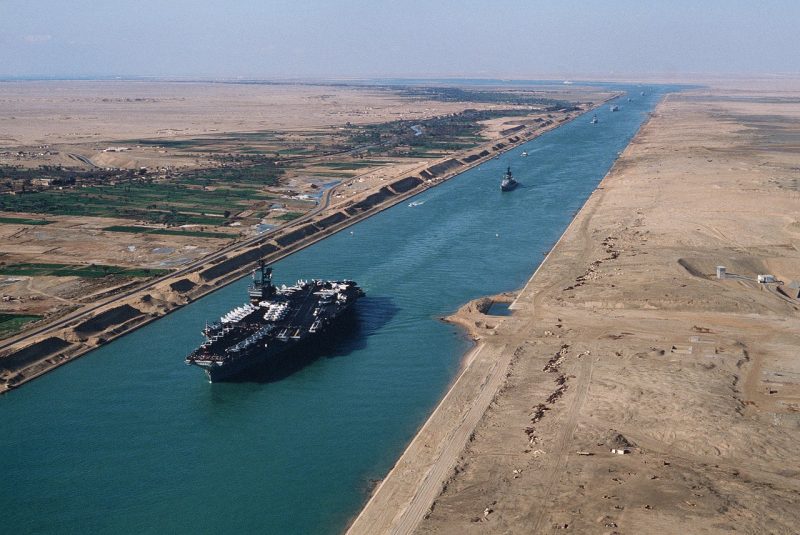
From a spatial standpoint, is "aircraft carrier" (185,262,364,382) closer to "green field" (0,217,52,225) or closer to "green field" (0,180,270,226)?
"green field" (0,180,270,226)

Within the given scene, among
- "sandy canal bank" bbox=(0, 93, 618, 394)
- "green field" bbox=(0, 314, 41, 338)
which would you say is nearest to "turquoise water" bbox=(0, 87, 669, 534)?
"sandy canal bank" bbox=(0, 93, 618, 394)

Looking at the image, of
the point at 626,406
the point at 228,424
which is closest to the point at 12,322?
the point at 228,424

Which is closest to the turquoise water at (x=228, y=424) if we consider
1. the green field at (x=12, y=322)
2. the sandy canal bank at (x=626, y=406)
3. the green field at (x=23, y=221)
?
the sandy canal bank at (x=626, y=406)

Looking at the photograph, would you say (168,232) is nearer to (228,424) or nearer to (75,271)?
(75,271)

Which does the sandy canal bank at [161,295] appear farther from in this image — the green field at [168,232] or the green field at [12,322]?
the green field at [168,232]

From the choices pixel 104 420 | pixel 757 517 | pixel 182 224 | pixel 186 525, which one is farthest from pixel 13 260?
pixel 757 517
